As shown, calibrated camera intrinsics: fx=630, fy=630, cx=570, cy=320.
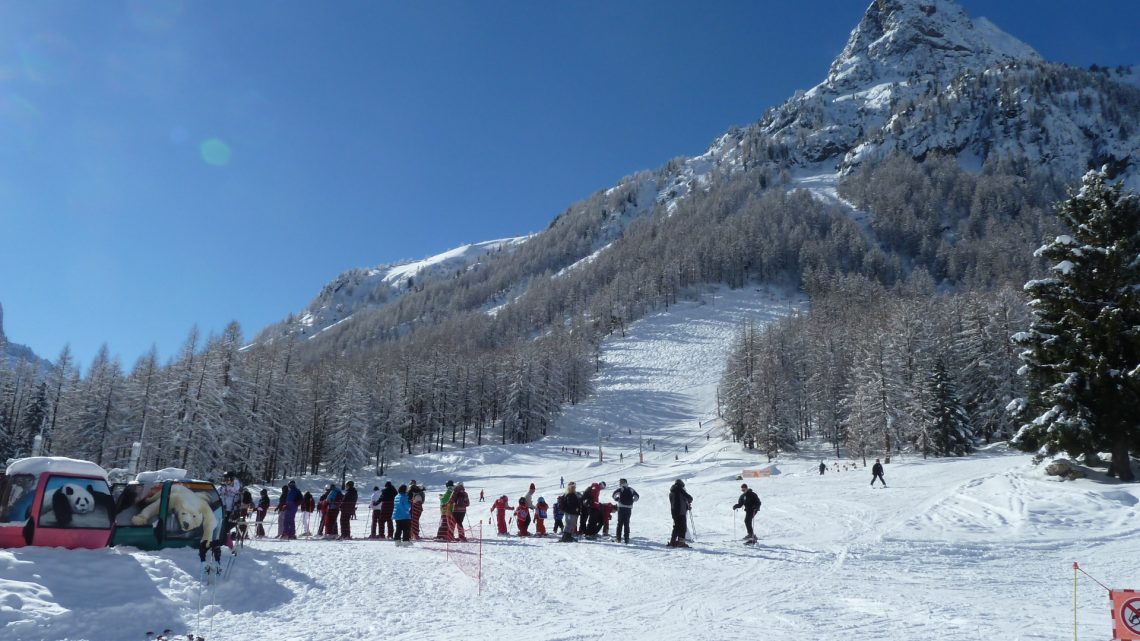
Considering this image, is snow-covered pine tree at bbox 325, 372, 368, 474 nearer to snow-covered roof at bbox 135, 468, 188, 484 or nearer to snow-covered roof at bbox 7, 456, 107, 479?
snow-covered roof at bbox 135, 468, 188, 484

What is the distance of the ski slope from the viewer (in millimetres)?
8484

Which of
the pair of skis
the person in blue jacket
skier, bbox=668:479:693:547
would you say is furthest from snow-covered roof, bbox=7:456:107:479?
skier, bbox=668:479:693:547

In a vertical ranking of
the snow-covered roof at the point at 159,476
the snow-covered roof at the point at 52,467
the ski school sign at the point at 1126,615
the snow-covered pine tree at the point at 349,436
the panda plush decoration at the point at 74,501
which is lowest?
the ski school sign at the point at 1126,615

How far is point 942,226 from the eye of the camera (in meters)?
182

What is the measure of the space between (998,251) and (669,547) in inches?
6617

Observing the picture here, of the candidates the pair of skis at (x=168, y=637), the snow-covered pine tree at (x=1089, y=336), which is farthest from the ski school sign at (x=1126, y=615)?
the snow-covered pine tree at (x=1089, y=336)

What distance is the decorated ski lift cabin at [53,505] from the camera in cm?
1033

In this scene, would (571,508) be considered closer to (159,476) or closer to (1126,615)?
(159,476)

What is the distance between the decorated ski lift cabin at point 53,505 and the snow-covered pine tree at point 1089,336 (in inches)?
1083

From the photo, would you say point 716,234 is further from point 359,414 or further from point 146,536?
point 146,536

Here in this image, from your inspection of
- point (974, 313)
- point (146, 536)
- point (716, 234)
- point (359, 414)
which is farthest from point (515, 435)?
point (716, 234)

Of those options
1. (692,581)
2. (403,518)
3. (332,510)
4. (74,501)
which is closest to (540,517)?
(403,518)

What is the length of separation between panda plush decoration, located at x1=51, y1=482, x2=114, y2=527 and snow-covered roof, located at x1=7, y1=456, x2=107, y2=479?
10.1 inches

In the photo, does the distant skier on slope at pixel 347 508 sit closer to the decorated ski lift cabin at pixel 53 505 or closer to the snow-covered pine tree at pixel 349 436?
the decorated ski lift cabin at pixel 53 505
